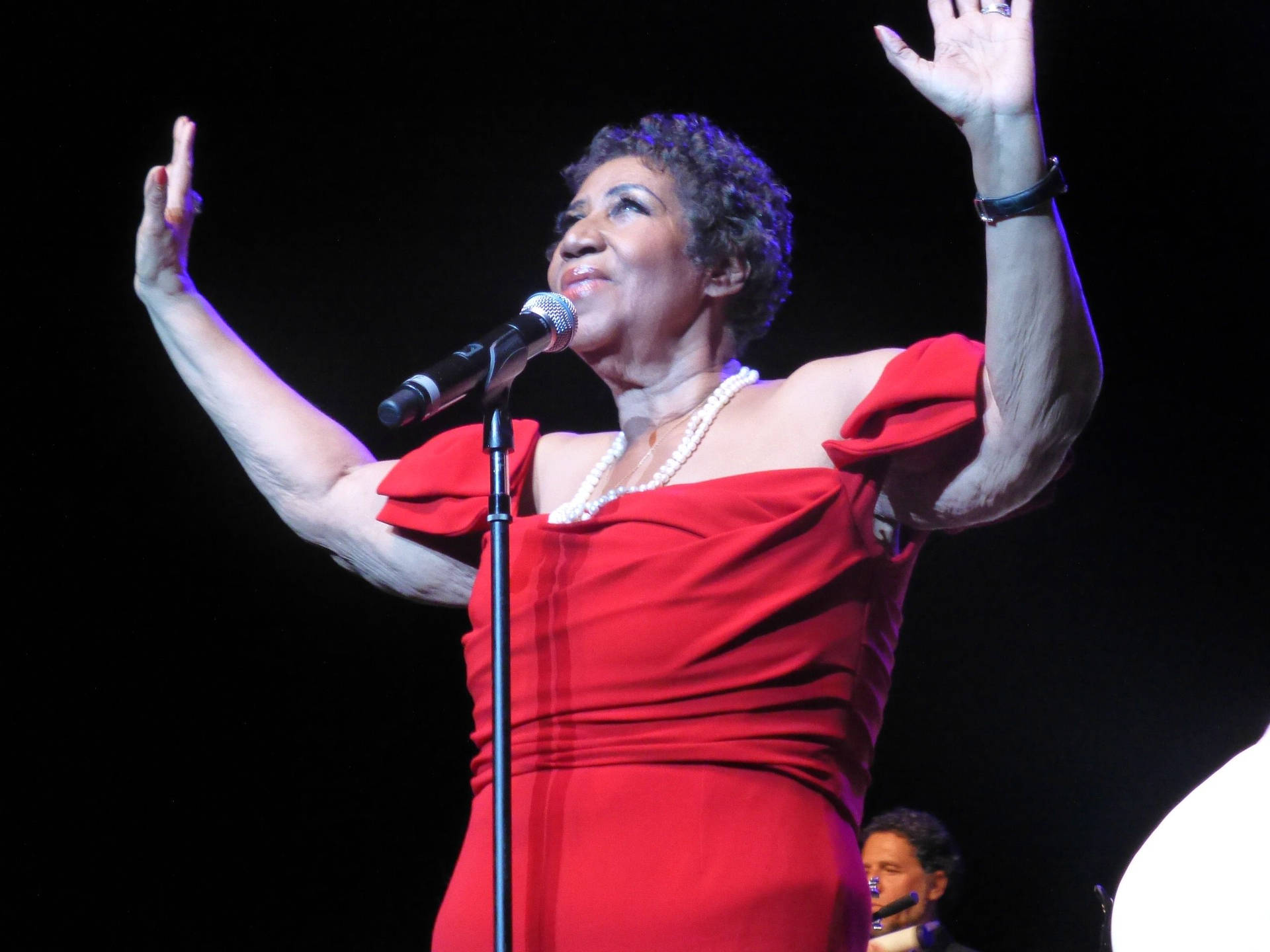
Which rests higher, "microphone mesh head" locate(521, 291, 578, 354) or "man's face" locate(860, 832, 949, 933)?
"microphone mesh head" locate(521, 291, 578, 354)

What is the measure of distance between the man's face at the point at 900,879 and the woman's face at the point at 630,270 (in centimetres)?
215

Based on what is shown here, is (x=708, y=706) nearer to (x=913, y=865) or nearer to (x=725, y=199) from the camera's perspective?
(x=725, y=199)

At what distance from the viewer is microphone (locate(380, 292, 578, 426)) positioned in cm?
133

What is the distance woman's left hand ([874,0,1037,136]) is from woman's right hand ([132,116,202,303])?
113cm

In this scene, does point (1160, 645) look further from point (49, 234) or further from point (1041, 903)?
point (49, 234)

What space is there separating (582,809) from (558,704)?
13 cm

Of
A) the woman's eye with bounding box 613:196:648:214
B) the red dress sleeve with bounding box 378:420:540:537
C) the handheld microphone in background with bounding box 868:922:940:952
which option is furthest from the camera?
the handheld microphone in background with bounding box 868:922:940:952

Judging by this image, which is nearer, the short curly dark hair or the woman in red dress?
the woman in red dress

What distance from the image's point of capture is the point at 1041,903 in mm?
3268

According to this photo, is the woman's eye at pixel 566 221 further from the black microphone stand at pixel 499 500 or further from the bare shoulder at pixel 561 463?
the black microphone stand at pixel 499 500

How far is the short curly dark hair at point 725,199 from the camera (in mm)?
1972

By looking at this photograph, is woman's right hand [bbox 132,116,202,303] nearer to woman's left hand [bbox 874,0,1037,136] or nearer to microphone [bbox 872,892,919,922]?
woman's left hand [bbox 874,0,1037,136]

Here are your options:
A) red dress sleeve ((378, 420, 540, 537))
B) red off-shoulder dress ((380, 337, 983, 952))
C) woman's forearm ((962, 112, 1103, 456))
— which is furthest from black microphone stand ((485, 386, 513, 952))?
woman's forearm ((962, 112, 1103, 456))

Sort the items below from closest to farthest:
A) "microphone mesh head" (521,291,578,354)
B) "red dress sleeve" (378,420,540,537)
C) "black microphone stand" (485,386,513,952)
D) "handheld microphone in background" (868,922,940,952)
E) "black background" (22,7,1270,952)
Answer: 1. "black microphone stand" (485,386,513,952)
2. "microphone mesh head" (521,291,578,354)
3. "red dress sleeve" (378,420,540,537)
4. "black background" (22,7,1270,952)
5. "handheld microphone in background" (868,922,940,952)
